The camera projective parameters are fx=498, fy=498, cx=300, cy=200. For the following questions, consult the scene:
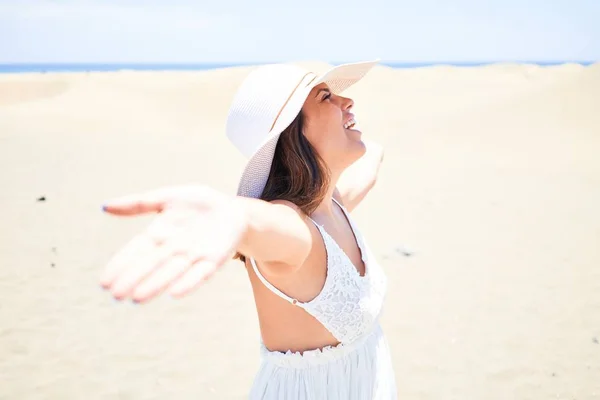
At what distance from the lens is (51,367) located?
385 centimetres

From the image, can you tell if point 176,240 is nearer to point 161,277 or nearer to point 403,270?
point 161,277

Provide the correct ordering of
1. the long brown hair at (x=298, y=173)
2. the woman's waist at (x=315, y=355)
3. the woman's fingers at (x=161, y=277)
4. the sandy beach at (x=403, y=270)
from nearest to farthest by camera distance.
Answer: the woman's fingers at (x=161, y=277) < the long brown hair at (x=298, y=173) < the woman's waist at (x=315, y=355) < the sandy beach at (x=403, y=270)

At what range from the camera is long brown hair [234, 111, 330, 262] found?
1.66 meters

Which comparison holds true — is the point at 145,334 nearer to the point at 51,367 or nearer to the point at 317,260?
the point at 51,367

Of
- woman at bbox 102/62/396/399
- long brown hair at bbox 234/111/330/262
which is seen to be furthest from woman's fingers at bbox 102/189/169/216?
long brown hair at bbox 234/111/330/262

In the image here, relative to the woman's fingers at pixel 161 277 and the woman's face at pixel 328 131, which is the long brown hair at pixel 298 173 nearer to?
the woman's face at pixel 328 131

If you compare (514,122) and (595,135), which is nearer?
(595,135)

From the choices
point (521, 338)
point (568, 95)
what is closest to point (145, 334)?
point (521, 338)

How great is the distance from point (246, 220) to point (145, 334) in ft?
12.2

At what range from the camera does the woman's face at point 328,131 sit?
1728 millimetres

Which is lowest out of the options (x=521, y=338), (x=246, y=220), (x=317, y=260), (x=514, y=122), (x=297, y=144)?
(x=514, y=122)

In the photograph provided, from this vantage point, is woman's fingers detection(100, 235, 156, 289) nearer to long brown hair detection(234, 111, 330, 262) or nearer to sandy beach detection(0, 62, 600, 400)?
long brown hair detection(234, 111, 330, 262)

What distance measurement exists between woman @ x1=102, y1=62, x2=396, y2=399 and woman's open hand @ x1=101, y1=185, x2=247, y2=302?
221mm

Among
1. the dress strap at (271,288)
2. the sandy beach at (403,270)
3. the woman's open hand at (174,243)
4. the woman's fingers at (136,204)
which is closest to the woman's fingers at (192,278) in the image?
the woman's open hand at (174,243)
